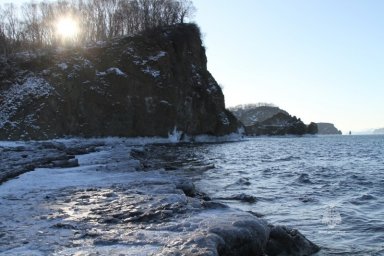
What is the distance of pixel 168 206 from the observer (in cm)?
888

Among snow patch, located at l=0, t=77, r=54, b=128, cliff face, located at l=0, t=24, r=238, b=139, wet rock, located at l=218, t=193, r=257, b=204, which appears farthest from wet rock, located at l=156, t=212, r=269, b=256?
snow patch, located at l=0, t=77, r=54, b=128

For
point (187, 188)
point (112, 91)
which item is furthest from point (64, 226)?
point (112, 91)

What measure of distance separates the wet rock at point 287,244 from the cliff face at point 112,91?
62.0 metres

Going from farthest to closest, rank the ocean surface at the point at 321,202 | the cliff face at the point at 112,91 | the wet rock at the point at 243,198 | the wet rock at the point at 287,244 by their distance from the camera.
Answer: the cliff face at the point at 112,91
the wet rock at the point at 243,198
the ocean surface at the point at 321,202
the wet rock at the point at 287,244

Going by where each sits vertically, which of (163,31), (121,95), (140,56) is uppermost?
(163,31)

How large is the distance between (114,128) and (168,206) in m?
67.1

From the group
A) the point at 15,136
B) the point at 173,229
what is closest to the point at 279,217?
the point at 173,229

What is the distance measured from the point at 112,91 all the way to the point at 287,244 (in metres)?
71.8

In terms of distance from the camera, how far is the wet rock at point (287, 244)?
805cm

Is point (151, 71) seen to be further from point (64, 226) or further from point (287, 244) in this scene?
point (64, 226)

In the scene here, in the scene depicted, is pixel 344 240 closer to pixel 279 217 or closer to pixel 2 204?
pixel 279 217

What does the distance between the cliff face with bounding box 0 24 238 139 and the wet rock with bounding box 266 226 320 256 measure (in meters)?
62.0

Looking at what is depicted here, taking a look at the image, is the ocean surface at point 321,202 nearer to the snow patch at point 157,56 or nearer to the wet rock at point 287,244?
the wet rock at point 287,244

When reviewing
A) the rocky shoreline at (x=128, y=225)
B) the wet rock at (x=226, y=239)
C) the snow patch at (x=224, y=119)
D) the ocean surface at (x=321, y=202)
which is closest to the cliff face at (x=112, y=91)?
the snow patch at (x=224, y=119)
